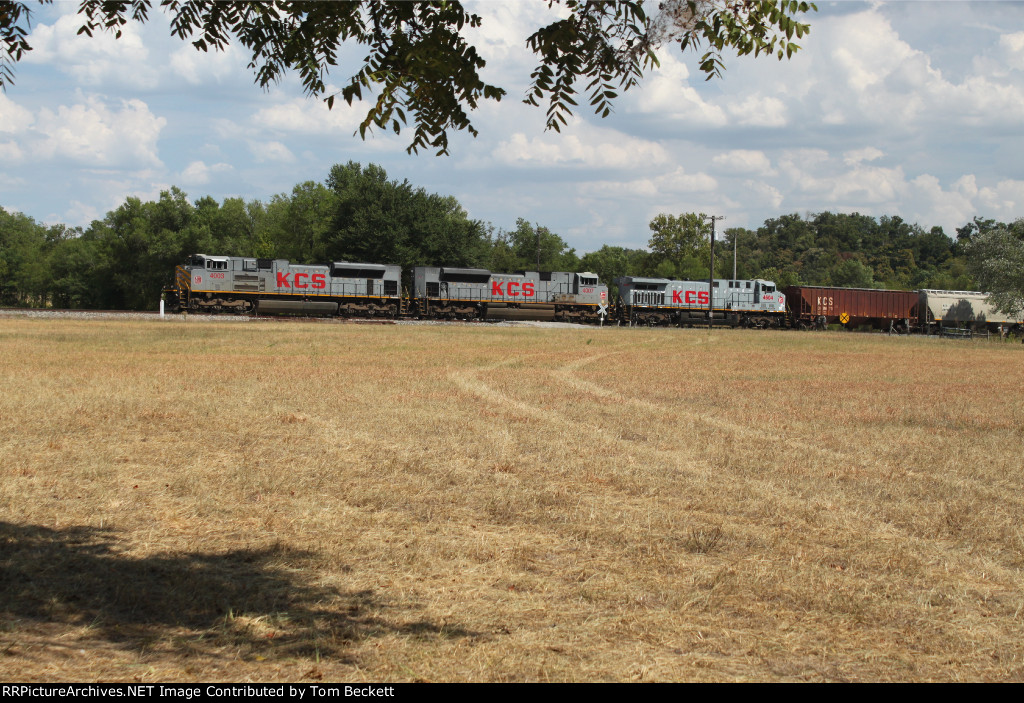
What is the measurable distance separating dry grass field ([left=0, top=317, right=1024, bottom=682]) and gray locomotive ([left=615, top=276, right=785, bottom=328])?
4279 centimetres

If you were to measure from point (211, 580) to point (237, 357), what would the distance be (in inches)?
731

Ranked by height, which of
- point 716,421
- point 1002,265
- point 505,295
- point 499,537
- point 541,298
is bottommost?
point 499,537

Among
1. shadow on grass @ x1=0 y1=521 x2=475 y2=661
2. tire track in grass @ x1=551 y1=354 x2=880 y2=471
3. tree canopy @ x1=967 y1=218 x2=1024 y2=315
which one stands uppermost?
tree canopy @ x1=967 y1=218 x2=1024 y2=315

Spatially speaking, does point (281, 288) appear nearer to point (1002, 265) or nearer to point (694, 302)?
point (694, 302)

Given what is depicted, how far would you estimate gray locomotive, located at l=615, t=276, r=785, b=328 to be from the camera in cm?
5844

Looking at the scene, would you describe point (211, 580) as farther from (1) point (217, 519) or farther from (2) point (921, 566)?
(2) point (921, 566)

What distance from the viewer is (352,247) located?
220 feet

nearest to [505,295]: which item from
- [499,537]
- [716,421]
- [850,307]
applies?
[850,307]

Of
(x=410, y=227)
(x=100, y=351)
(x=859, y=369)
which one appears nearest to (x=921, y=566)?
(x=859, y=369)

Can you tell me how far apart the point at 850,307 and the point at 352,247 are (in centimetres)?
4103

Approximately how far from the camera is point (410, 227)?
2675 inches

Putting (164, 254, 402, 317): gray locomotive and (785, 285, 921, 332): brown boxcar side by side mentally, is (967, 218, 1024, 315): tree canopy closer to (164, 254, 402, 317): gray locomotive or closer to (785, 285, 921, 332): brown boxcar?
(785, 285, 921, 332): brown boxcar

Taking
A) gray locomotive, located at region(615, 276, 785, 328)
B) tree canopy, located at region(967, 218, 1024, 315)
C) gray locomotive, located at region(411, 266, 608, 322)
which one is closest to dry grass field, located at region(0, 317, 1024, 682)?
gray locomotive, located at region(411, 266, 608, 322)

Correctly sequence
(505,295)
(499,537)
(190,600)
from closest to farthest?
(190,600), (499,537), (505,295)
